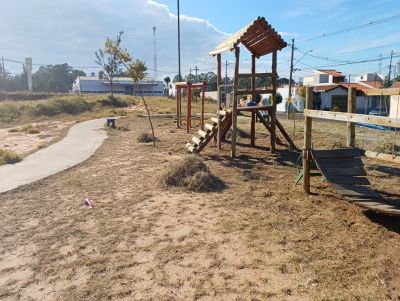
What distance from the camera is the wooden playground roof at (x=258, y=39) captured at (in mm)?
9945

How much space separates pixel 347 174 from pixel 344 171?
71 millimetres

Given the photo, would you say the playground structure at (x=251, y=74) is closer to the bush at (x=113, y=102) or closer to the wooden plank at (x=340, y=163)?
the wooden plank at (x=340, y=163)

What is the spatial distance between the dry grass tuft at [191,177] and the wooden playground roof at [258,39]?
3.91m

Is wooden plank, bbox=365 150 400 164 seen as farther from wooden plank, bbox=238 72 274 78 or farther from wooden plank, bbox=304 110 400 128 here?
wooden plank, bbox=238 72 274 78

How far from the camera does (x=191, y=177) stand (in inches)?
297

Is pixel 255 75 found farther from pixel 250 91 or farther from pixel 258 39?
pixel 258 39

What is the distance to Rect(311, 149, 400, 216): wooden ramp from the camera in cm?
596

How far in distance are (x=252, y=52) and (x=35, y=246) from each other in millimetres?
9320

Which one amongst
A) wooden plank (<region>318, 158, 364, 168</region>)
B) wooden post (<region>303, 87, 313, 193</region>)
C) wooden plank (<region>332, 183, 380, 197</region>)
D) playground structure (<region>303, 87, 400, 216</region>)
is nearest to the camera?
playground structure (<region>303, 87, 400, 216</region>)

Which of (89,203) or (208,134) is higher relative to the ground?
(208,134)

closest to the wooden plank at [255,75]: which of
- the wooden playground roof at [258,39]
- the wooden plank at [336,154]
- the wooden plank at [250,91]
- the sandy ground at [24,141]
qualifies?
the wooden plank at [250,91]

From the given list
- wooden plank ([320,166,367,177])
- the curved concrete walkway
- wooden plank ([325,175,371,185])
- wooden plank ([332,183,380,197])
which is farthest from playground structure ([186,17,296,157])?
wooden plank ([332,183,380,197])

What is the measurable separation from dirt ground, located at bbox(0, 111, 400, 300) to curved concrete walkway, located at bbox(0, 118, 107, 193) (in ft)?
2.33

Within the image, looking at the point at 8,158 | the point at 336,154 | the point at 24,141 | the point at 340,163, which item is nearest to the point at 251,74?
the point at 336,154
